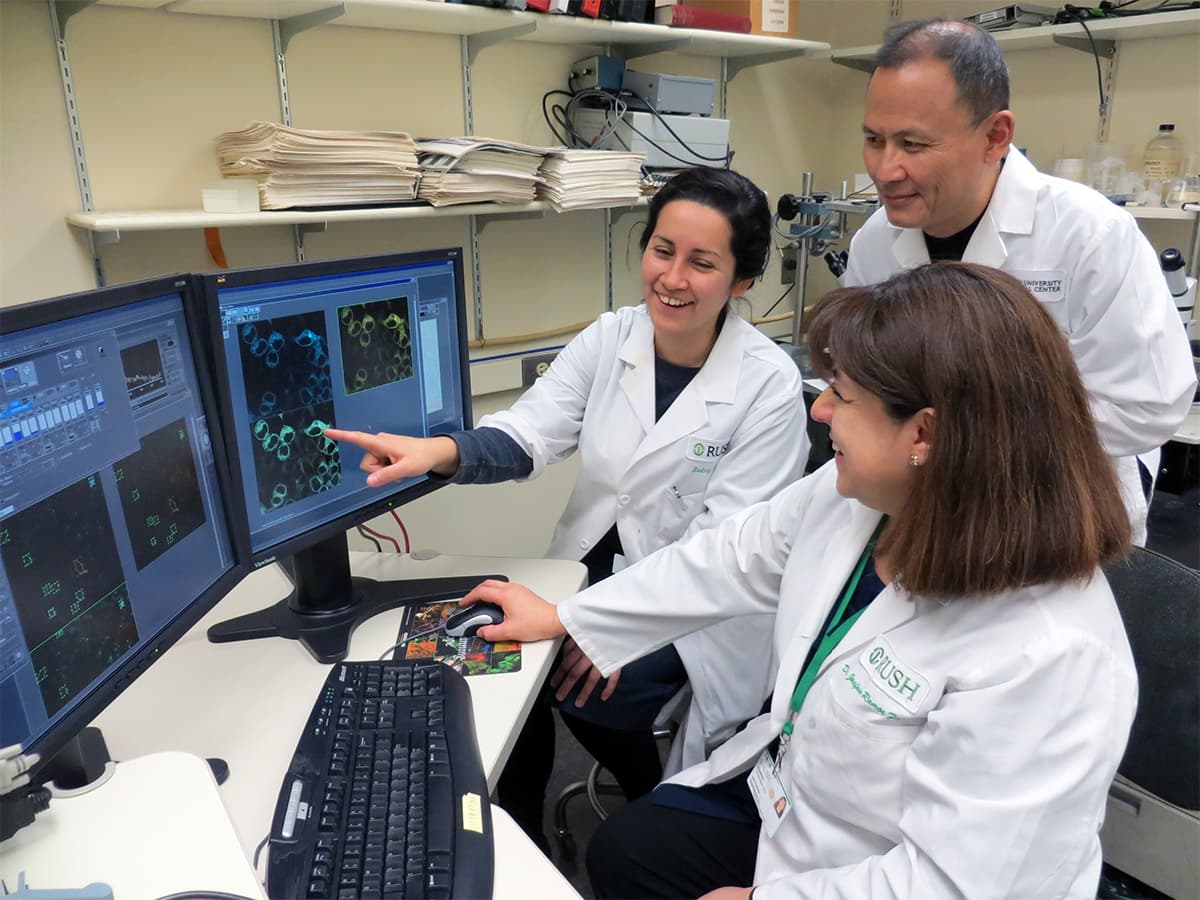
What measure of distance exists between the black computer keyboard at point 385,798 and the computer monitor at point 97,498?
0.20 m

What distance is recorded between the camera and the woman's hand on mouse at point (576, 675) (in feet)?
4.19

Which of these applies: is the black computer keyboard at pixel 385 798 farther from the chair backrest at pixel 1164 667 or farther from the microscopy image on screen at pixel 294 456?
the chair backrest at pixel 1164 667

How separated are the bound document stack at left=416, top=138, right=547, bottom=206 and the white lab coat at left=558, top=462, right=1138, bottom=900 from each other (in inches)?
45.4

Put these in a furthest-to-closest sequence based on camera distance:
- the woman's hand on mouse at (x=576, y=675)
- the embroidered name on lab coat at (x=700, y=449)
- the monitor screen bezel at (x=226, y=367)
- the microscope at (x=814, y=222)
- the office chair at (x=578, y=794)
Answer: the microscope at (x=814, y=222), the office chair at (x=578, y=794), the embroidered name on lab coat at (x=700, y=449), the woman's hand on mouse at (x=576, y=675), the monitor screen bezel at (x=226, y=367)

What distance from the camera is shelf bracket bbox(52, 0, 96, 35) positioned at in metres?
1.51

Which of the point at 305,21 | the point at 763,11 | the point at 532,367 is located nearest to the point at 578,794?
the point at 532,367

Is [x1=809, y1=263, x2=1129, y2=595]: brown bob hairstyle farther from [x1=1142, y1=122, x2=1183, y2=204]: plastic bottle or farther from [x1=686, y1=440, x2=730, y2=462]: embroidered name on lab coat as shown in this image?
[x1=1142, y1=122, x2=1183, y2=204]: plastic bottle

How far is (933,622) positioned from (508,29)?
1738 mm

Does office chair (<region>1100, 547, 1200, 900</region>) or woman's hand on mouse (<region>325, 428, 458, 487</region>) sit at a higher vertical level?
woman's hand on mouse (<region>325, 428, 458, 487</region>)

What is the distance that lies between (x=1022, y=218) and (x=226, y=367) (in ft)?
4.41

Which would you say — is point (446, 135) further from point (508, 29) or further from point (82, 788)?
point (82, 788)

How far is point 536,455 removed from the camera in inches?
58.9

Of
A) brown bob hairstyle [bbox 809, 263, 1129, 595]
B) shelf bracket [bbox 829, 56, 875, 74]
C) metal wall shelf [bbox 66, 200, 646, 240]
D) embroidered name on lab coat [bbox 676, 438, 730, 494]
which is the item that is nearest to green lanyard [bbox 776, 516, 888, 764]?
brown bob hairstyle [bbox 809, 263, 1129, 595]

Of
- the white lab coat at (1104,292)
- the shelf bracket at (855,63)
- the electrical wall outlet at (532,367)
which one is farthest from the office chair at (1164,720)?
the shelf bracket at (855,63)
